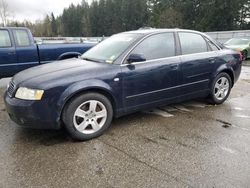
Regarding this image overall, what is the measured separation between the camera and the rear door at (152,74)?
4281 mm

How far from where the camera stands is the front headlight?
3.61 metres

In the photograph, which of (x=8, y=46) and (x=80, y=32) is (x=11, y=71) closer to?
(x=8, y=46)

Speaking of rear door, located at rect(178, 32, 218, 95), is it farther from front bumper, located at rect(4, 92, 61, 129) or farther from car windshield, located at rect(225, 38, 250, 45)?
car windshield, located at rect(225, 38, 250, 45)

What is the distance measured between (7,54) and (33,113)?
4.23 meters

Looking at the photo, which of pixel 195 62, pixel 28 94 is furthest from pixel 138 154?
pixel 195 62

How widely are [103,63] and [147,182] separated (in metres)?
2.12

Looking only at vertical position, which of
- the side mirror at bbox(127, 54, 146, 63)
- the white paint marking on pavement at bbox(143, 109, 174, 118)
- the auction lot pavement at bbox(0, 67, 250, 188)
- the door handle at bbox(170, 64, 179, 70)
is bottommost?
the auction lot pavement at bbox(0, 67, 250, 188)

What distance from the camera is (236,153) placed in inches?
141

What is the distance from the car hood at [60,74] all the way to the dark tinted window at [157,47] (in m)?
0.71

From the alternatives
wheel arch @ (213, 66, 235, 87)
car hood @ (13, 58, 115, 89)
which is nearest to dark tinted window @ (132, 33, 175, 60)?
car hood @ (13, 58, 115, 89)

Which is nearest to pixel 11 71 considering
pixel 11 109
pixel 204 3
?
pixel 11 109

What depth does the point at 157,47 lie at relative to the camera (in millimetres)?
4688

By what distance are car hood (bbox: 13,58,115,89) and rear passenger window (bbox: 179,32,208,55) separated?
1653 millimetres

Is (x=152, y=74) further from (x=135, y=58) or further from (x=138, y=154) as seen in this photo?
(x=138, y=154)
